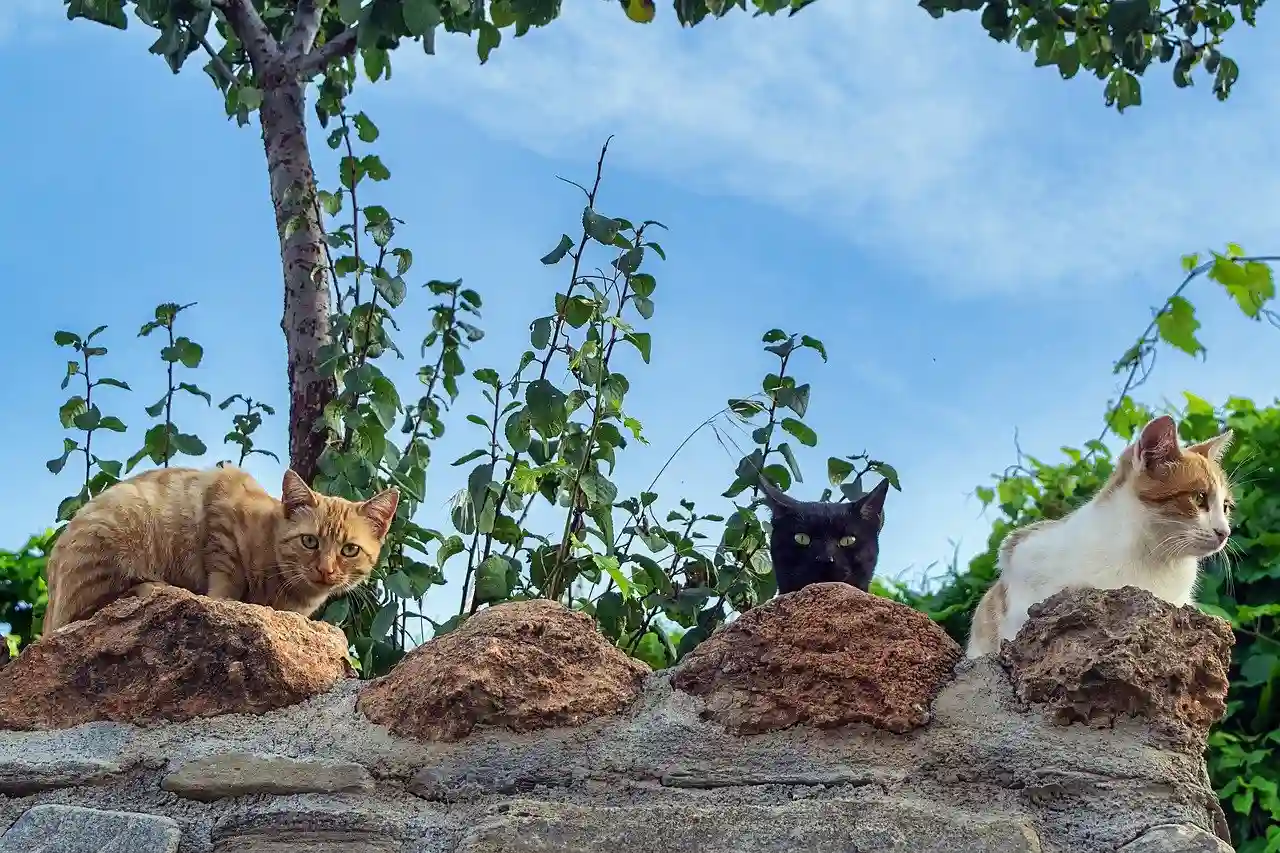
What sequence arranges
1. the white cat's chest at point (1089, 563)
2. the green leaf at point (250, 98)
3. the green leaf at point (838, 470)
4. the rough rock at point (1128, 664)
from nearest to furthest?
the rough rock at point (1128, 664)
the white cat's chest at point (1089, 563)
the green leaf at point (838, 470)
the green leaf at point (250, 98)

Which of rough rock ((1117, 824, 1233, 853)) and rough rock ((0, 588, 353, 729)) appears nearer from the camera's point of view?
rough rock ((1117, 824, 1233, 853))

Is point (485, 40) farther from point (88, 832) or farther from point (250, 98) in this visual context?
point (88, 832)

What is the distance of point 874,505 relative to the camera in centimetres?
314

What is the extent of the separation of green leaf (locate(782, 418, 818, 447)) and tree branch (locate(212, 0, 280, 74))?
2.09 m

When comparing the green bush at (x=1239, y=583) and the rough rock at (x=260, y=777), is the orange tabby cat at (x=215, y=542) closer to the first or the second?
the rough rock at (x=260, y=777)

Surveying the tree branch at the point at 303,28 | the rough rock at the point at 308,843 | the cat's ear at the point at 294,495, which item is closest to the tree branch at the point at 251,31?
the tree branch at the point at 303,28

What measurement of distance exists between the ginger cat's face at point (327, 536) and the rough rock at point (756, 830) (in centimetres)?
133

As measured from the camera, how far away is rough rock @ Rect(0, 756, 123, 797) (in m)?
1.87

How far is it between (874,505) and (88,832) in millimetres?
1955

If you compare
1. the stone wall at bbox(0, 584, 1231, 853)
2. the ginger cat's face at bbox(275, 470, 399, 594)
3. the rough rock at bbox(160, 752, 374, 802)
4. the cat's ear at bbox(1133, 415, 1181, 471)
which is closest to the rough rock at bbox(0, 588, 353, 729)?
the stone wall at bbox(0, 584, 1231, 853)

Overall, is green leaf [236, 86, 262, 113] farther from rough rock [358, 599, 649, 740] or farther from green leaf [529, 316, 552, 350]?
rough rock [358, 599, 649, 740]

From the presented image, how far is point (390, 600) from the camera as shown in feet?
10.3

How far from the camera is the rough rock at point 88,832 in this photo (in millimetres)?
1754

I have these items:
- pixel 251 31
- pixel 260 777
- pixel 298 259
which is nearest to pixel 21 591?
pixel 298 259
